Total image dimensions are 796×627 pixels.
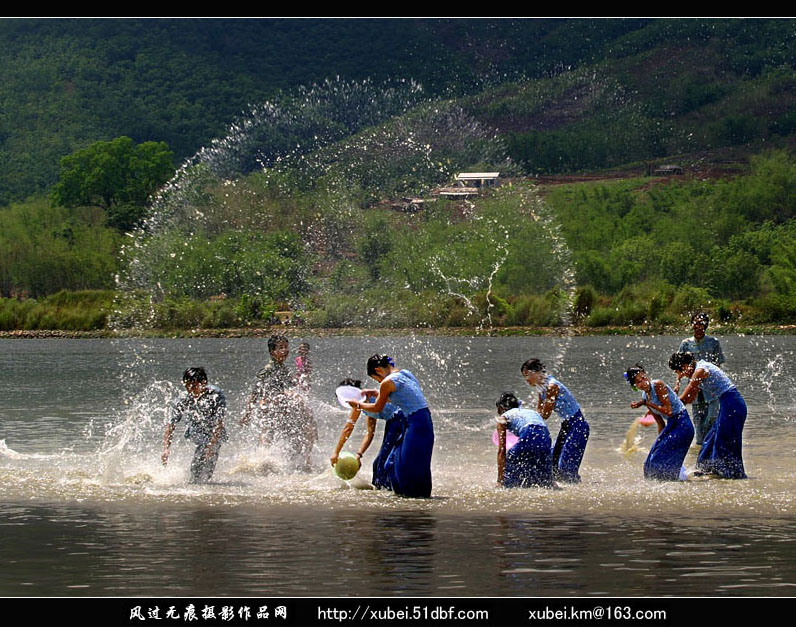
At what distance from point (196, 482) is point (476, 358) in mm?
41527

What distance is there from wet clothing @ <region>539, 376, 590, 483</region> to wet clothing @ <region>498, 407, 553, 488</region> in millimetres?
482

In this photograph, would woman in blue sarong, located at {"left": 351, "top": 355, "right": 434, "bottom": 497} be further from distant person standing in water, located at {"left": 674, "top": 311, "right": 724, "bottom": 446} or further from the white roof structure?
the white roof structure

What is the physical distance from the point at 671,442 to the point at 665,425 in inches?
10.4

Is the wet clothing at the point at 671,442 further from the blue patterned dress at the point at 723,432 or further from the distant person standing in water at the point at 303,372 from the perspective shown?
the distant person standing in water at the point at 303,372

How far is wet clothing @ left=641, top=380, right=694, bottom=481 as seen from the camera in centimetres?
1722

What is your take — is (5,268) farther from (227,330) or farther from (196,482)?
(196,482)

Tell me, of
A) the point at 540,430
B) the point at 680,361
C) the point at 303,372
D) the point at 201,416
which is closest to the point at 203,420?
the point at 201,416

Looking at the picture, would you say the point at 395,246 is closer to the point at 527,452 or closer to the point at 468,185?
the point at 468,185

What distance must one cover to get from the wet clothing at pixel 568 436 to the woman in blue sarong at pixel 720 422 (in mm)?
1505

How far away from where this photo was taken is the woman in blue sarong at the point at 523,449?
16609 mm

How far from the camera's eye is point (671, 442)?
17.4 meters

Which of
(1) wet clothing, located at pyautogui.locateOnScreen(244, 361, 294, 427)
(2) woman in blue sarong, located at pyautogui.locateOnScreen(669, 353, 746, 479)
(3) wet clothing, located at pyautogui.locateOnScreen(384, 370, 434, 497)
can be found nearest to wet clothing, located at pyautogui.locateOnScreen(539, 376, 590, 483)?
(2) woman in blue sarong, located at pyautogui.locateOnScreen(669, 353, 746, 479)

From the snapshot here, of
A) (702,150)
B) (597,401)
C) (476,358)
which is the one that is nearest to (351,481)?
(597,401)

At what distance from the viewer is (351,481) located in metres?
17.5
